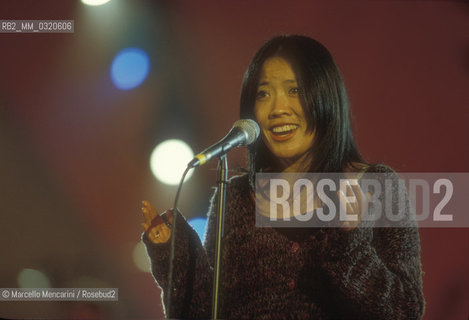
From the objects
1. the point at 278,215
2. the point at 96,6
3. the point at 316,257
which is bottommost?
the point at 316,257

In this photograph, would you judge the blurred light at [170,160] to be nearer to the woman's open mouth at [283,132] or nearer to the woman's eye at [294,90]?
the woman's open mouth at [283,132]

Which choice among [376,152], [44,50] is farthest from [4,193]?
[376,152]

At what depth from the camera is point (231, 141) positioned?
1203 millimetres

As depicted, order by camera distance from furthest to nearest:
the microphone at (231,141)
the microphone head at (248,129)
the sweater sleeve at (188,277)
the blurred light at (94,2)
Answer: the blurred light at (94,2)
the sweater sleeve at (188,277)
the microphone head at (248,129)
the microphone at (231,141)

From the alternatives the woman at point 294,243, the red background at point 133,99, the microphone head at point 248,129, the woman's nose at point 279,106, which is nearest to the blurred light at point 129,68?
the red background at point 133,99

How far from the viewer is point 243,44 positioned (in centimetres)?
219

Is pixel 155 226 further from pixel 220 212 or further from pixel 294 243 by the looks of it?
pixel 294 243

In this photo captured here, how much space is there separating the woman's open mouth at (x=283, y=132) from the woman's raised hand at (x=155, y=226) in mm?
512

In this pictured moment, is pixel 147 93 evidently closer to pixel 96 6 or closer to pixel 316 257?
pixel 96 6

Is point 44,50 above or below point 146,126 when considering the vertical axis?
above

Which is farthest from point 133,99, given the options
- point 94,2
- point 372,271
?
point 372,271

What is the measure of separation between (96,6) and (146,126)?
2.03 ft

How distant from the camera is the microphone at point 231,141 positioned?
3.70 ft

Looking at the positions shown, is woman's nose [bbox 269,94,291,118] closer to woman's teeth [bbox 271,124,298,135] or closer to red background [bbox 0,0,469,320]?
woman's teeth [bbox 271,124,298,135]
